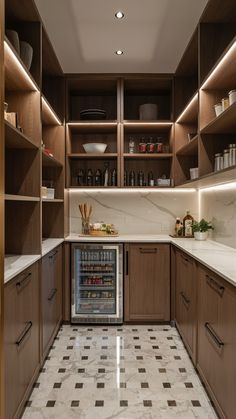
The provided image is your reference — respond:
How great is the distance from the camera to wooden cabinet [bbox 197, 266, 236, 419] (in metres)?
1.60

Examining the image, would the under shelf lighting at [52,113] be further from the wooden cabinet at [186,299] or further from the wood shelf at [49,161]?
the wooden cabinet at [186,299]

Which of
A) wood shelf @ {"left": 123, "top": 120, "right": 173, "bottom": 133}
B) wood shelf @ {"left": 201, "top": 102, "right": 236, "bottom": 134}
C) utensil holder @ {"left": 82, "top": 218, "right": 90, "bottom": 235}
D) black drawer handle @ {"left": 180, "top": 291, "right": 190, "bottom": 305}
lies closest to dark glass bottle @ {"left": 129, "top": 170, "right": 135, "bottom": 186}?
wood shelf @ {"left": 123, "top": 120, "right": 173, "bottom": 133}

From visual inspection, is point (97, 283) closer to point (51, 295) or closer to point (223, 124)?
point (51, 295)

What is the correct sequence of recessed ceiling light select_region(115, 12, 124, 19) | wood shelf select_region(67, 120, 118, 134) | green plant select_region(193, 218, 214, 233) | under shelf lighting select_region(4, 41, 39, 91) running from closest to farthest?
under shelf lighting select_region(4, 41, 39, 91) < recessed ceiling light select_region(115, 12, 124, 19) < green plant select_region(193, 218, 214, 233) < wood shelf select_region(67, 120, 118, 134)

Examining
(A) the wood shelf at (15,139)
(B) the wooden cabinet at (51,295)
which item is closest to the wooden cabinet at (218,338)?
(B) the wooden cabinet at (51,295)

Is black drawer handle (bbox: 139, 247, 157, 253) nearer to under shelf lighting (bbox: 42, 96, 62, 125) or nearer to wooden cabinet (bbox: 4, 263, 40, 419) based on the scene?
wooden cabinet (bbox: 4, 263, 40, 419)

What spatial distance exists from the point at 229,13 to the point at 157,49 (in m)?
0.71

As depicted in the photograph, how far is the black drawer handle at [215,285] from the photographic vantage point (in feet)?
5.73

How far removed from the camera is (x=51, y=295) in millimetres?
2768

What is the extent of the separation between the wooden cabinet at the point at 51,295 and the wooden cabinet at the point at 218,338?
1.16 meters

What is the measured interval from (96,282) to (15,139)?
1927 mm

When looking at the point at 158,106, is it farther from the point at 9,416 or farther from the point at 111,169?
the point at 9,416

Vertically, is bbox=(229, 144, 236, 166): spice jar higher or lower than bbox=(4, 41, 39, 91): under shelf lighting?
lower

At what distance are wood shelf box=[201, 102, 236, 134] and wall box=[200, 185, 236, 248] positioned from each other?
495 mm
